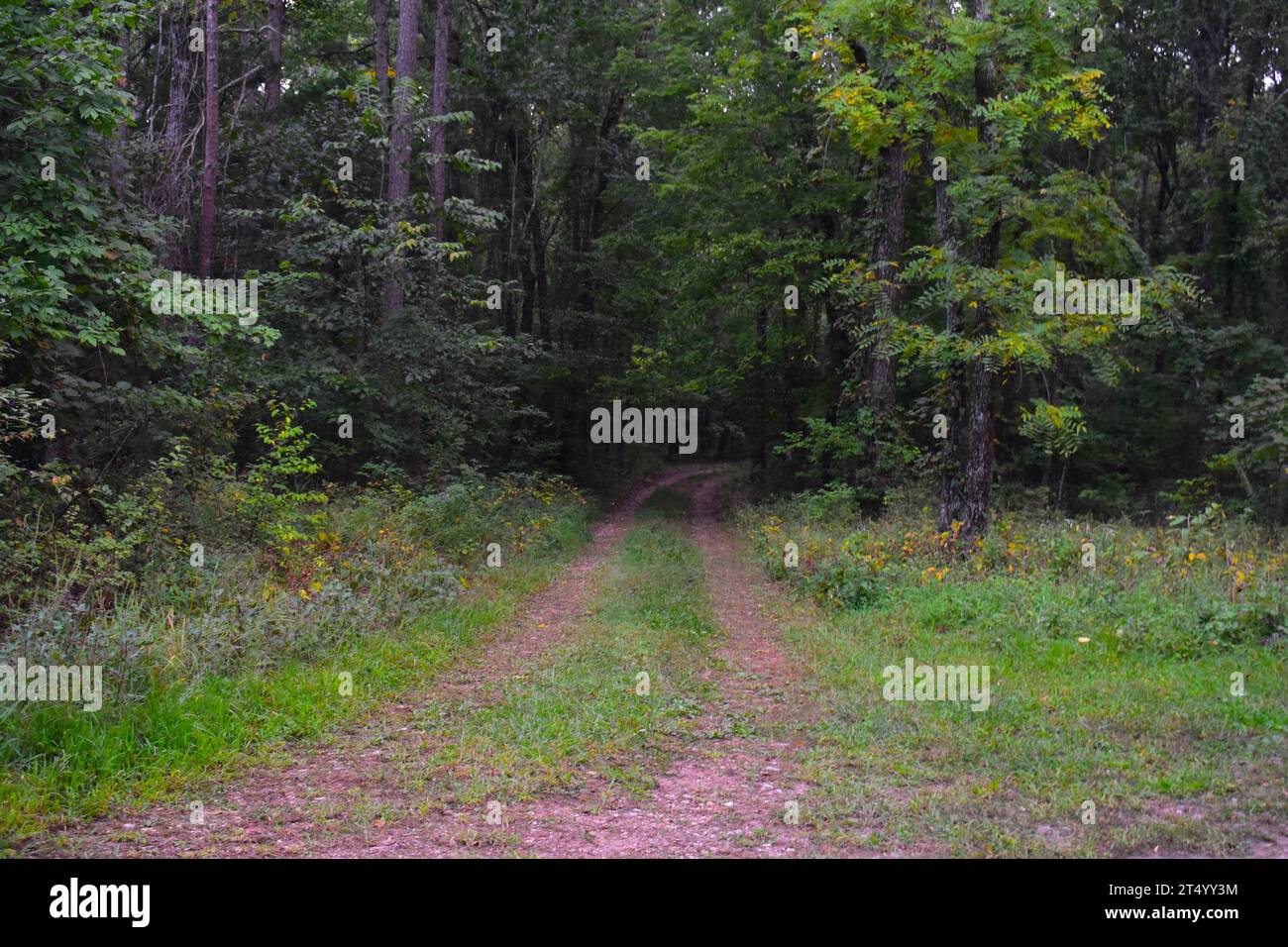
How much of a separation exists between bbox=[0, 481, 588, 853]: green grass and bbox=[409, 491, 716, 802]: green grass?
1.02m

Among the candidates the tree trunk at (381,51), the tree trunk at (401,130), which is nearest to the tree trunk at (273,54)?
the tree trunk at (381,51)

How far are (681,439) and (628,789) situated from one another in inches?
804

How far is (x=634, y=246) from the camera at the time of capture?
2833cm

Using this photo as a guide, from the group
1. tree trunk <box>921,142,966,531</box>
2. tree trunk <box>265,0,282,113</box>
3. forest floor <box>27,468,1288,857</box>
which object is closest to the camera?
forest floor <box>27,468,1288,857</box>

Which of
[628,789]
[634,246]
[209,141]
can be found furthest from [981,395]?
[634,246]

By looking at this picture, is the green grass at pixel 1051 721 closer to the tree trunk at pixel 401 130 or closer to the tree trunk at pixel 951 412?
the tree trunk at pixel 951 412

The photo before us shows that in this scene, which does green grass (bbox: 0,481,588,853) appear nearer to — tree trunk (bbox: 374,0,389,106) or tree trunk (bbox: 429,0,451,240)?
tree trunk (bbox: 429,0,451,240)

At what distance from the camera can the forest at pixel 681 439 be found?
218 inches

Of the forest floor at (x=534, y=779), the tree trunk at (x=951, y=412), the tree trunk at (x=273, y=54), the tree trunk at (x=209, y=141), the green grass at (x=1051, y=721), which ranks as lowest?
the forest floor at (x=534, y=779)

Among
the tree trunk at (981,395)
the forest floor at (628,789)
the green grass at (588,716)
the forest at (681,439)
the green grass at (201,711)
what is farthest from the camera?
the tree trunk at (981,395)

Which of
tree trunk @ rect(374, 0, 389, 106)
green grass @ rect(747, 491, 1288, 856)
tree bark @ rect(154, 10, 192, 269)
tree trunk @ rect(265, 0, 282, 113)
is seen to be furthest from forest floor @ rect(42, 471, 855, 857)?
tree trunk @ rect(265, 0, 282, 113)

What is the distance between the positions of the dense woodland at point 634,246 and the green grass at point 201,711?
215 centimetres

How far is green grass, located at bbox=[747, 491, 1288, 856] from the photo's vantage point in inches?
192

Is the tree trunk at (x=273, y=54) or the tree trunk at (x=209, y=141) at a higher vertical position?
Answer: the tree trunk at (x=273, y=54)
